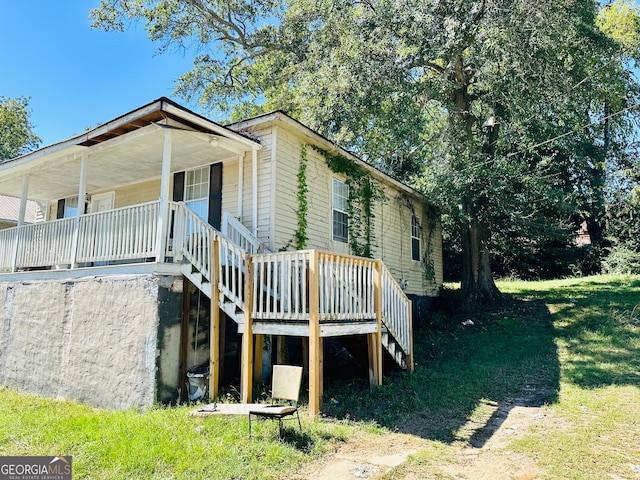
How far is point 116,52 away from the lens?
21.2 metres

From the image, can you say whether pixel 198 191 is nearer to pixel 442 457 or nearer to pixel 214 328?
pixel 214 328

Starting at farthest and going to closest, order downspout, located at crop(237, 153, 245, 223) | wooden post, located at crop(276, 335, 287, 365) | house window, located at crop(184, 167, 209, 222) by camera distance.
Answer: house window, located at crop(184, 167, 209, 222) < downspout, located at crop(237, 153, 245, 223) < wooden post, located at crop(276, 335, 287, 365)

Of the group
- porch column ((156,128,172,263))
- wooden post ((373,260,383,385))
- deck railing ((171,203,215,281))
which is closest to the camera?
porch column ((156,128,172,263))

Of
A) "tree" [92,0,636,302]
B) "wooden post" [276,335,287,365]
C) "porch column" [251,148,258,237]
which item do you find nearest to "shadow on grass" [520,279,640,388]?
"tree" [92,0,636,302]

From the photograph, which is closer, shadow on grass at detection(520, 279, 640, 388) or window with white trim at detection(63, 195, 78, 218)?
shadow on grass at detection(520, 279, 640, 388)

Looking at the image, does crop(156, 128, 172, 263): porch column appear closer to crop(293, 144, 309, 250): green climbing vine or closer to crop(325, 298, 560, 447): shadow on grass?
crop(293, 144, 309, 250): green climbing vine

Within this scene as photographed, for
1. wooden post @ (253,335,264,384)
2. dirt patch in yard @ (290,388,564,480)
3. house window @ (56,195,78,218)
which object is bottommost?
dirt patch in yard @ (290,388,564,480)

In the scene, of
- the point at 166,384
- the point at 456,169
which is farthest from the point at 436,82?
the point at 166,384

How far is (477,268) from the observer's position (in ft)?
48.3

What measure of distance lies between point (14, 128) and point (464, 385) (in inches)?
1489

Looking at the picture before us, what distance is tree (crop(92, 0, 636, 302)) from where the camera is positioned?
11.0m

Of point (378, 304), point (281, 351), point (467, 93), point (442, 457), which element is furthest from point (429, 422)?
point (467, 93)

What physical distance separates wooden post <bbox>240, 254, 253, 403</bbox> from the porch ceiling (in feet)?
9.46

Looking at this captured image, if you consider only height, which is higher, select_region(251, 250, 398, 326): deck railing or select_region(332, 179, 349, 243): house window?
select_region(332, 179, 349, 243): house window
